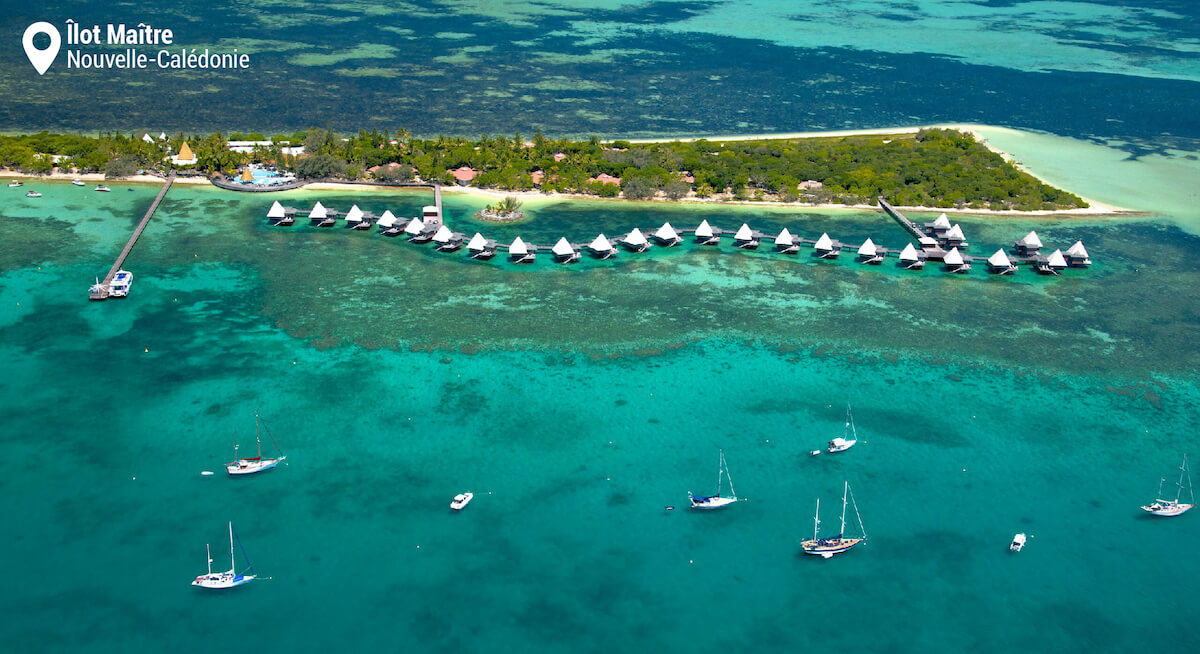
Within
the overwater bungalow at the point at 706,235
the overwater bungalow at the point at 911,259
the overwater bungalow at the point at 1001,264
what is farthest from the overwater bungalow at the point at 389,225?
the overwater bungalow at the point at 1001,264

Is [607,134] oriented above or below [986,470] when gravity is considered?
above

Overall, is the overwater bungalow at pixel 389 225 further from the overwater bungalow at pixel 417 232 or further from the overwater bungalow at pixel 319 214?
the overwater bungalow at pixel 319 214

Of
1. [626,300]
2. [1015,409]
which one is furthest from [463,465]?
[1015,409]

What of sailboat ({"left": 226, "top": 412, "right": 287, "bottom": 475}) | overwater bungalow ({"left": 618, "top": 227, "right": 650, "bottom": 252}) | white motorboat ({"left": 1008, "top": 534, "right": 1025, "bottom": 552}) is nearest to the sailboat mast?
white motorboat ({"left": 1008, "top": 534, "right": 1025, "bottom": 552})

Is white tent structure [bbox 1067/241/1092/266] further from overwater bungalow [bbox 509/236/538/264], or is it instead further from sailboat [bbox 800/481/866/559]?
overwater bungalow [bbox 509/236/538/264]

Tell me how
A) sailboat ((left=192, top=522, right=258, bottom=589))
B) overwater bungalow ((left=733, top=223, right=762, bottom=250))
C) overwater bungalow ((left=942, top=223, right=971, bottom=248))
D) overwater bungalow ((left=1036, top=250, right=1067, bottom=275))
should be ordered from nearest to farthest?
sailboat ((left=192, top=522, right=258, bottom=589)) < overwater bungalow ((left=1036, top=250, right=1067, bottom=275)) < overwater bungalow ((left=733, top=223, right=762, bottom=250)) < overwater bungalow ((left=942, top=223, right=971, bottom=248))

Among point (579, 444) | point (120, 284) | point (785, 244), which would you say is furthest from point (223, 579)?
point (785, 244)

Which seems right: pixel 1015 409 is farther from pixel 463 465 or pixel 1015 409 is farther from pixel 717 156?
pixel 717 156
